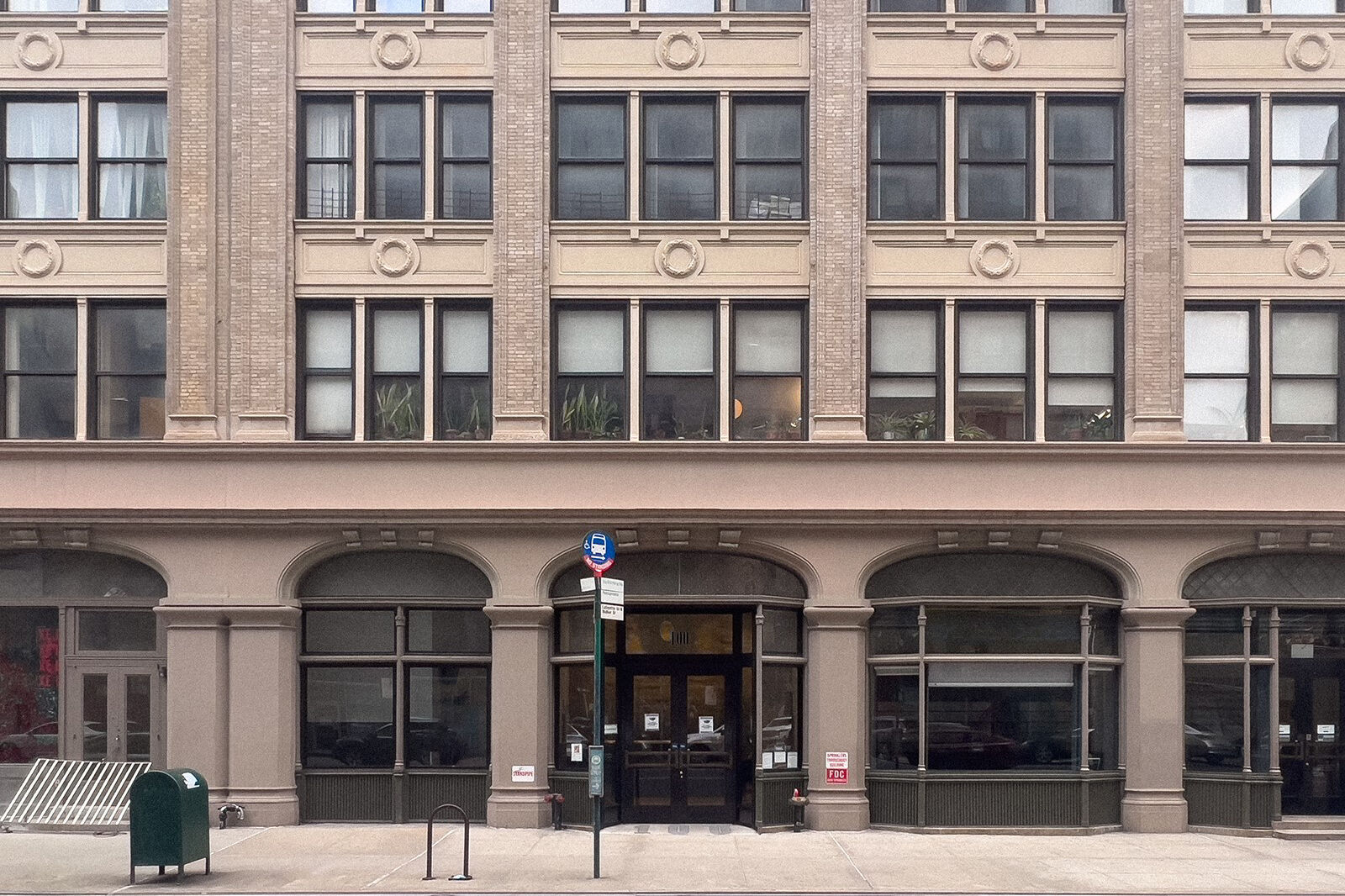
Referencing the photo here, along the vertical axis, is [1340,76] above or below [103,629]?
above

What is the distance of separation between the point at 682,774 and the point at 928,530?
515cm

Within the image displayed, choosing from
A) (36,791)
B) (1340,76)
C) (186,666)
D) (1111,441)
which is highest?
(1340,76)

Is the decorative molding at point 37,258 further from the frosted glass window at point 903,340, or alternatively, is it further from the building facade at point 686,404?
the frosted glass window at point 903,340

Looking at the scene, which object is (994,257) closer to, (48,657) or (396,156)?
(396,156)

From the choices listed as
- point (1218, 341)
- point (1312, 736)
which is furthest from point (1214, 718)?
point (1218, 341)

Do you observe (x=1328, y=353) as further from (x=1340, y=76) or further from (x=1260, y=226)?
(x=1340, y=76)

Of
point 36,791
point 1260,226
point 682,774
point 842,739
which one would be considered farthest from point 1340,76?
point 36,791

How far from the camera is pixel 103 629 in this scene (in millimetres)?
19062

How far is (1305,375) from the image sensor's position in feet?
62.5

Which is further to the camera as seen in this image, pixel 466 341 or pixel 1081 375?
pixel 466 341

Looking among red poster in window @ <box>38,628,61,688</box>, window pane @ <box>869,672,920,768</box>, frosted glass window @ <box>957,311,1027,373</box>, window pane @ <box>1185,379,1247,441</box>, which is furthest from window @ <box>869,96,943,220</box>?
red poster in window @ <box>38,628,61,688</box>

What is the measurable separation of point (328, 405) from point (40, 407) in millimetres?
4397

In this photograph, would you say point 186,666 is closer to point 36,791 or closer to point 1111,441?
point 36,791

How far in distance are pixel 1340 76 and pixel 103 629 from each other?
67.0 feet
